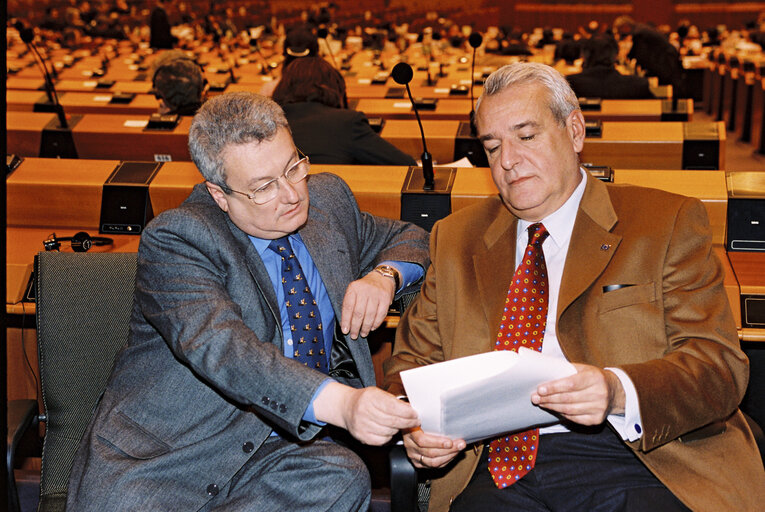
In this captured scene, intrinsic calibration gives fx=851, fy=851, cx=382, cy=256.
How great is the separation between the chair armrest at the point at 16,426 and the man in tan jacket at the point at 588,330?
2.70 feet

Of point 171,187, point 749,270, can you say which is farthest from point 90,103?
point 749,270

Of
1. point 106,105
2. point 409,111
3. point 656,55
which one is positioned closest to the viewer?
point 409,111

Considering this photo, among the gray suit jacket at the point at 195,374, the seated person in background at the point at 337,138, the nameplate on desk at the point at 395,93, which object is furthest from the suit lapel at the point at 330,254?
the nameplate on desk at the point at 395,93

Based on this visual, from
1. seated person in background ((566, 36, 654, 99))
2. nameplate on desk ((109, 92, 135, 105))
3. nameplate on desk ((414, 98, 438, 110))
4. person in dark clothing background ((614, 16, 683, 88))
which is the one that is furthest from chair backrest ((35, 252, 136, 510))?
person in dark clothing background ((614, 16, 683, 88))

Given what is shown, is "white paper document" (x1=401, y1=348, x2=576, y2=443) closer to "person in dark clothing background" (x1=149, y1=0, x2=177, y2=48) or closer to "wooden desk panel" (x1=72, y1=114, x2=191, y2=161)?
"wooden desk panel" (x1=72, y1=114, x2=191, y2=161)

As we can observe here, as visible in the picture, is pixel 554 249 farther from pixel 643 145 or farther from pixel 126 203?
pixel 643 145

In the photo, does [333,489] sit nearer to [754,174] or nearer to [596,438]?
[596,438]

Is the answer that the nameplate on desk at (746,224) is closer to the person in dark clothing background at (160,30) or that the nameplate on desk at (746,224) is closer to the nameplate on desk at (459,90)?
the nameplate on desk at (459,90)

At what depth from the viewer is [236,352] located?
1.64 m

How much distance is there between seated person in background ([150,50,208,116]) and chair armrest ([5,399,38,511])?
2.65 m

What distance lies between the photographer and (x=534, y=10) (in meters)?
14.4

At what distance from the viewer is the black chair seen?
202cm

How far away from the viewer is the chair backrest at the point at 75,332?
6.64 feet

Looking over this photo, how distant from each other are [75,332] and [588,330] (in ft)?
3.93
